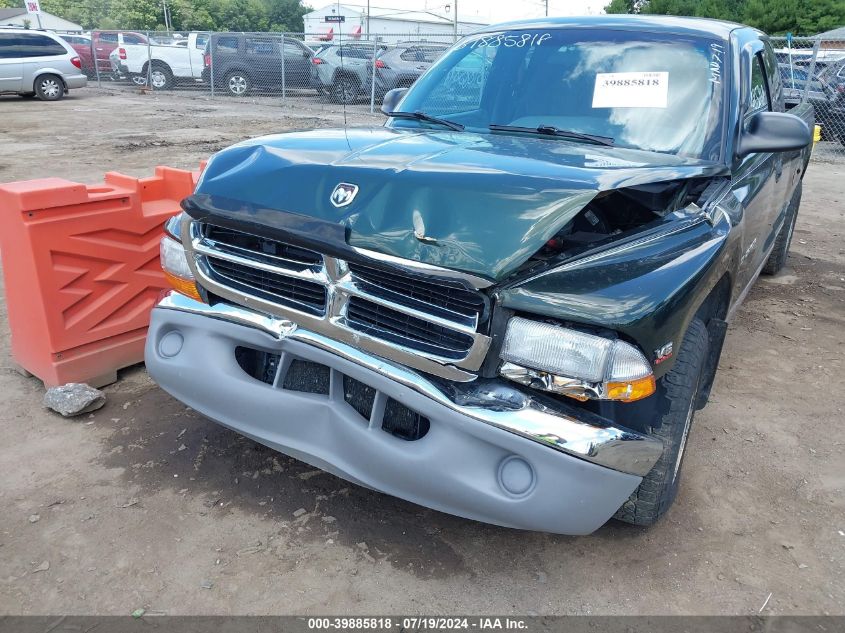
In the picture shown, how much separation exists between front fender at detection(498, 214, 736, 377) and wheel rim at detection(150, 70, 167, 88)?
76.6ft

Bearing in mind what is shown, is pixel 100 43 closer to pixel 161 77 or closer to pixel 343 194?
pixel 161 77

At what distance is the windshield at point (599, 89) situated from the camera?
10.4 ft

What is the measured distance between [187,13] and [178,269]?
62.5 meters

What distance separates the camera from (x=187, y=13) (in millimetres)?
57344

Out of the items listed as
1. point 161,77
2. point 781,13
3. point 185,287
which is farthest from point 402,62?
point 781,13

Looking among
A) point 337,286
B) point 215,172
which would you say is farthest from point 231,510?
point 215,172

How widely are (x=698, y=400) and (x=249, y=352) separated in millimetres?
1802

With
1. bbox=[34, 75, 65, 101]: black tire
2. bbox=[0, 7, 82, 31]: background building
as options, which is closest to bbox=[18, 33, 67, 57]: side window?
bbox=[34, 75, 65, 101]: black tire

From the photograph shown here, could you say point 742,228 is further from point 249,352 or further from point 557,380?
point 249,352

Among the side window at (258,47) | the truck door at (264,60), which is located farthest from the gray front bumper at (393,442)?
the side window at (258,47)

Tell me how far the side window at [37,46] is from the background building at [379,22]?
497 inches

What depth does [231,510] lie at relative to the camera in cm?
278

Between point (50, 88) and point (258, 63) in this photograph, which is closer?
point (50, 88)

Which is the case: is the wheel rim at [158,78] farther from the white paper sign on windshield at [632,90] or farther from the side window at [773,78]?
the white paper sign on windshield at [632,90]
